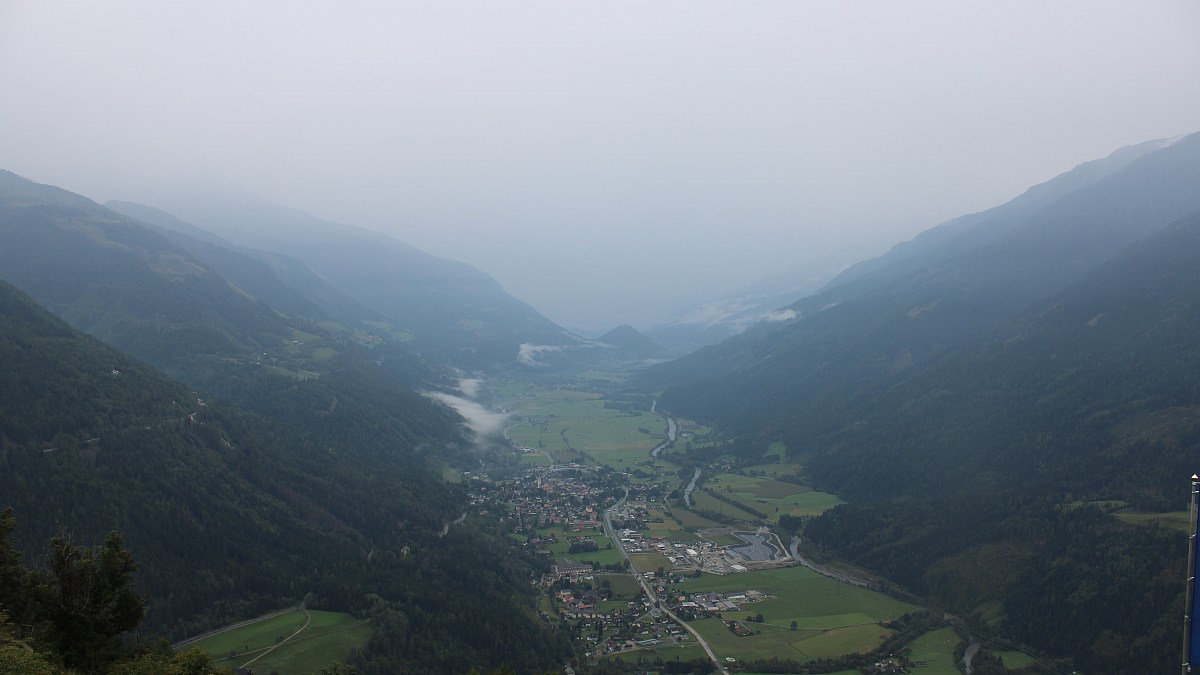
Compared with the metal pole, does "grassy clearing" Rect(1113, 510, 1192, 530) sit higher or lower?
lower

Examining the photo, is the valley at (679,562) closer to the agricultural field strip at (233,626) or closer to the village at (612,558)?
the village at (612,558)

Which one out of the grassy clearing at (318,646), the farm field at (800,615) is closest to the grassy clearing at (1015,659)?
the farm field at (800,615)

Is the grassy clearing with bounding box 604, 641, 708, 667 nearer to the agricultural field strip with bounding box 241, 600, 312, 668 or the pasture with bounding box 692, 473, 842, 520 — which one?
the agricultural field strip with bounding box 241, 600, 312, 668

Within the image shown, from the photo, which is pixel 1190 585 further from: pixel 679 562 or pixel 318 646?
pixel 679 562

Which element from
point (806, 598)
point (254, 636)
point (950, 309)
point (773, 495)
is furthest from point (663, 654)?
point (950, 309)

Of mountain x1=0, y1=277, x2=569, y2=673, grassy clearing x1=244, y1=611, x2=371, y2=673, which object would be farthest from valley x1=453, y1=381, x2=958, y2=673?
grassy clearing x1=244, y1=611, x2=371, y2=673

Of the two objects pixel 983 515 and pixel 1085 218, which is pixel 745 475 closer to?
pixel 983 515
